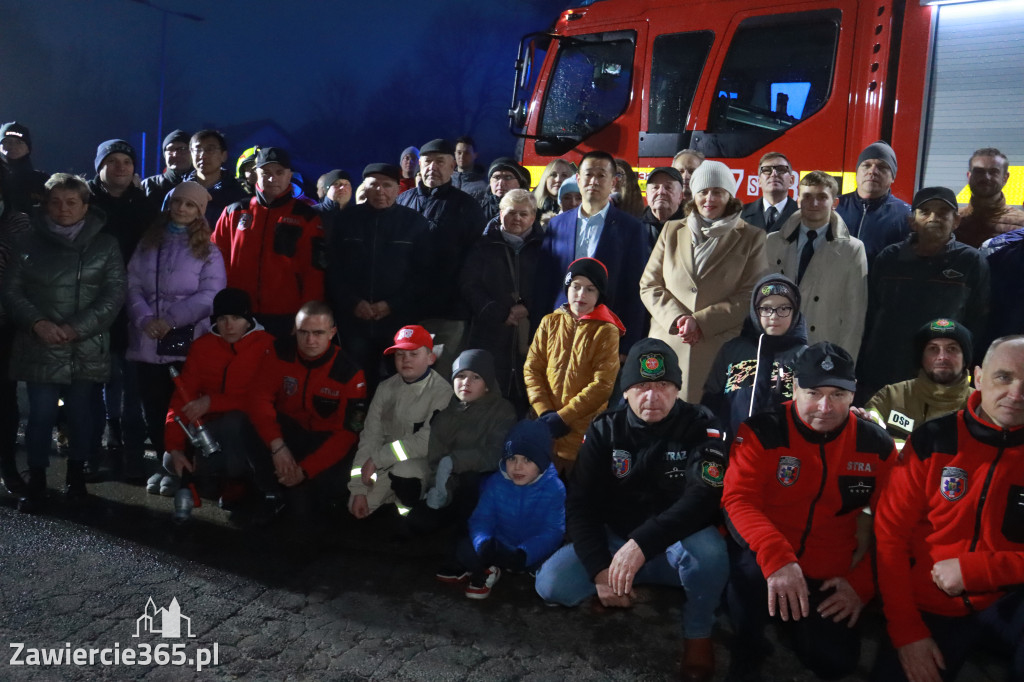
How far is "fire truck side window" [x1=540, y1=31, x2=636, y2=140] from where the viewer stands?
690 centimetres

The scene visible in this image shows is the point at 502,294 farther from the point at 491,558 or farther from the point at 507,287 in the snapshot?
the point at 491,558

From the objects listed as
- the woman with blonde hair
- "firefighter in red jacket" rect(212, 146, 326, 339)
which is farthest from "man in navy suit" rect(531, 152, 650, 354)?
"firefighter in red jacket" rect(212, 146, 326, 339)

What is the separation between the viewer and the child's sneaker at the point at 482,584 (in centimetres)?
349

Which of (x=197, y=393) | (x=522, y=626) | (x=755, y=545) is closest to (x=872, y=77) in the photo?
(x=755, y=545)

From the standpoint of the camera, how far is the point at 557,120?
7238mm

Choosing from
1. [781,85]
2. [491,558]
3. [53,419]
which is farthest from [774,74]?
[53,419]

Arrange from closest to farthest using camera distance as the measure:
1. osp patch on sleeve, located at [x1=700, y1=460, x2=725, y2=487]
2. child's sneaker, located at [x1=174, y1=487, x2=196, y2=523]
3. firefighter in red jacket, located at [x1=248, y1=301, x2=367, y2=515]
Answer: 1. osp patch on sleeve, located at [x1=700, y1=460, x2=725, y2=487]
2. child's sneaker, located at [x1=174, y1=487, x2=196, y2=523]
3. firefighter in red jacket, located at [x1=248, y1=301, x2=367, y2=515]

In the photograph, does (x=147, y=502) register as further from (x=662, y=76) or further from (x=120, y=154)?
(x=662, y=76)

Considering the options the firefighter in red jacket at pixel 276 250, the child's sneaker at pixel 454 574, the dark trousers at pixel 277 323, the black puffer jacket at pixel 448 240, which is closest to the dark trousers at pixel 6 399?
the firefighter in red jacket at pixel 276 250

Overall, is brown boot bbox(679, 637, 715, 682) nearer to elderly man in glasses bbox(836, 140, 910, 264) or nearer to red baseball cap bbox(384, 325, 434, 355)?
red baseball cap bbox(384, 325, 434, 355)

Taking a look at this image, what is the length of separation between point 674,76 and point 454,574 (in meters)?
4.71

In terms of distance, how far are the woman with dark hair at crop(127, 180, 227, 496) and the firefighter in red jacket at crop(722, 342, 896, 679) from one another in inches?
130

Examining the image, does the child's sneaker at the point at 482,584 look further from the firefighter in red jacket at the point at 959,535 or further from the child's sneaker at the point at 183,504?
the child's sneaker at the point at 183,504

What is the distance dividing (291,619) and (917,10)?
558 centimetres
